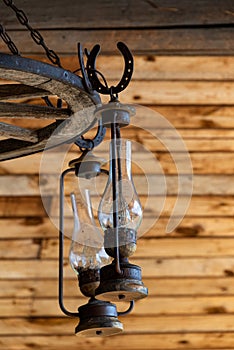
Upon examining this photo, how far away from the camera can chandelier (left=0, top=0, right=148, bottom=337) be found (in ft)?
4.90

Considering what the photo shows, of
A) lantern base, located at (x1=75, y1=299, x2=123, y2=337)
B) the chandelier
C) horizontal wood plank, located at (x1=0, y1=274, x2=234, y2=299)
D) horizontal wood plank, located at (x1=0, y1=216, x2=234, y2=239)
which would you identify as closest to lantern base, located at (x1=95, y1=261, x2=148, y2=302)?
the chandelier

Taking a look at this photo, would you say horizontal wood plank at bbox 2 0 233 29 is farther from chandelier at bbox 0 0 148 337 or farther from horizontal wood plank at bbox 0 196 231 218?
chandelier at bbox 0 0 148 337

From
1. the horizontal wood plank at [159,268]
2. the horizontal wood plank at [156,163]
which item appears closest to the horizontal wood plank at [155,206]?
the horizontal wood plank at [156,163]

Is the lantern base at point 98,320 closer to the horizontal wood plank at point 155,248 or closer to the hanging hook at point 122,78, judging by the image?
the hanging hook at point 122,78

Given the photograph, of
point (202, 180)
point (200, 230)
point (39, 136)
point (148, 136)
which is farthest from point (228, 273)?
point (39, 136)

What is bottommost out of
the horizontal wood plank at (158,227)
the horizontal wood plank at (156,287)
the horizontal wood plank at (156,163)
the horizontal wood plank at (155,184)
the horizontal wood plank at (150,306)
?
the horizontal wood plank at (150,306)

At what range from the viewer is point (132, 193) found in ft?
5.44

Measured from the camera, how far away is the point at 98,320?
184cm

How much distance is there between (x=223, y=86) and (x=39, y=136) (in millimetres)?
1609

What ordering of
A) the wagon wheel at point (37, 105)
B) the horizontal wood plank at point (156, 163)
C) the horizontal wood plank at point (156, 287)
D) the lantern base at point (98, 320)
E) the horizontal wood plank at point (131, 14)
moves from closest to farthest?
1. the wagon wheel at point (37, 105)
2. the lantern base at point (98, 320)
3. the horizontal wood plank at point (131, 14)
4. the horizontal wood plank at point (156, 163)
5. the horizontal wood plank at point (156, 287)

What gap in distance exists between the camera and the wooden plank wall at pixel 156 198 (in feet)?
9.70

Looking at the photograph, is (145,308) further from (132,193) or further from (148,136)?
(132,193)

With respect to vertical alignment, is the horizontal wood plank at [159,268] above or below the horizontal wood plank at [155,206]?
below

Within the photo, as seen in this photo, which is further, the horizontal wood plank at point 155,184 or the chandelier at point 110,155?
the horizontal wood plank at point 155,184
